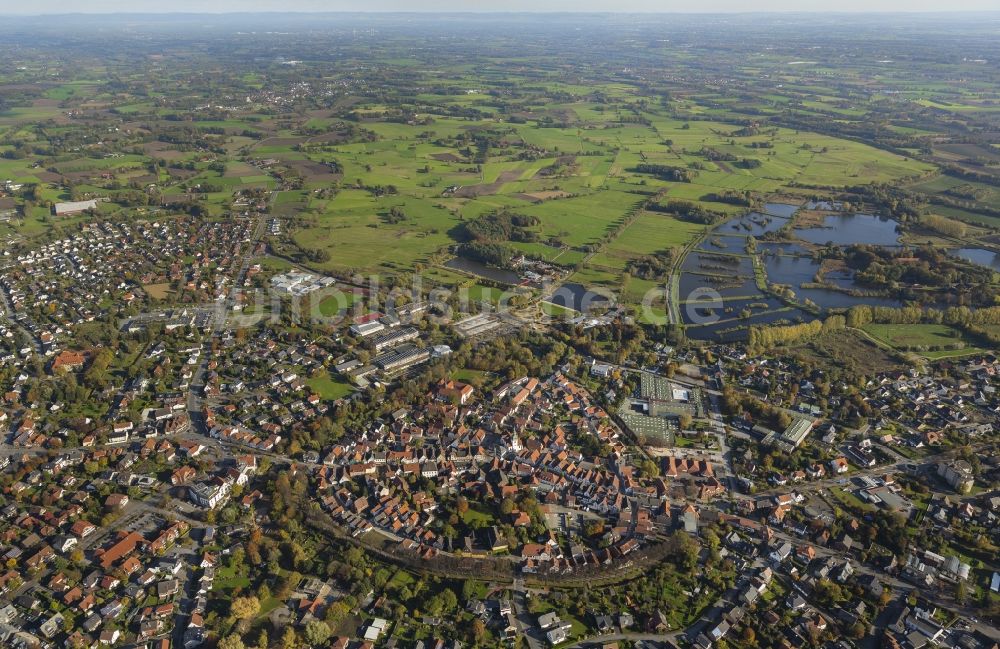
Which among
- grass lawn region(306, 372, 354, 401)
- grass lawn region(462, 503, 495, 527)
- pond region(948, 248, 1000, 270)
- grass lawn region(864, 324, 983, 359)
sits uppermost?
pond region(948, 248, 1000, 270)

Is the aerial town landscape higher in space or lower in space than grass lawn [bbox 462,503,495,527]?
higher

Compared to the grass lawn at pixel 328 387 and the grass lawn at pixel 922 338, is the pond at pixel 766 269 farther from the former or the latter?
the grass lawn at pixel 328 387

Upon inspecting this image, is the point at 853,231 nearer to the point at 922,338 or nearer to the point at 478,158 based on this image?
the point at 922,338

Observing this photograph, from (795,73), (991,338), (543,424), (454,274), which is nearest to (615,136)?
(454,274)

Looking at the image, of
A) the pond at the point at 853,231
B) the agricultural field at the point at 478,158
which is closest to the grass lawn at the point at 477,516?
the agricultural field at the point at 478,158

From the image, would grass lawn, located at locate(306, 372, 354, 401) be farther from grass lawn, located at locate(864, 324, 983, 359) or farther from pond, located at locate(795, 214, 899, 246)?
pond, located at locate(795, 214, 899, 246)

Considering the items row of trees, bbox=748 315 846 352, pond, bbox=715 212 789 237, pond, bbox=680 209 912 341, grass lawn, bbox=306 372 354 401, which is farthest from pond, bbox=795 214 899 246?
grass lawn, bbox=306 372 354 401
